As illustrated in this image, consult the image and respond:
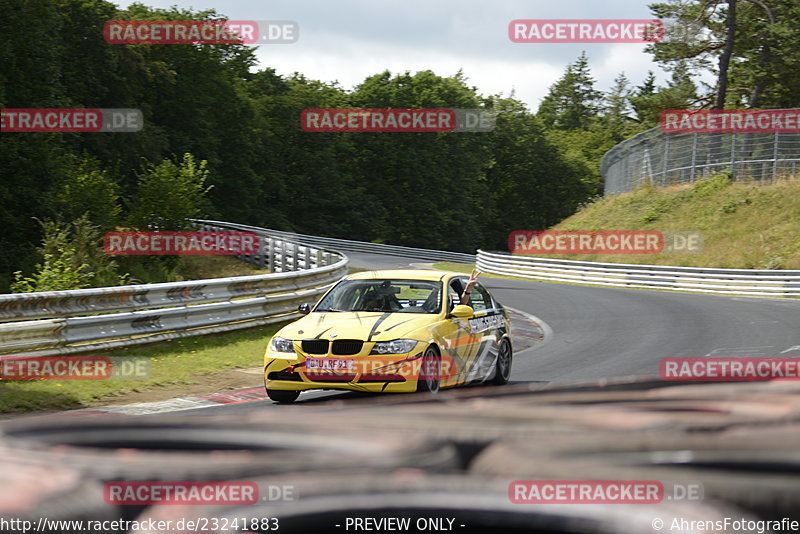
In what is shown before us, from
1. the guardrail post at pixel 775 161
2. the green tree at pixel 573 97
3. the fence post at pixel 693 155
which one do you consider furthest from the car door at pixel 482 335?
the green tree at pixel 573 97

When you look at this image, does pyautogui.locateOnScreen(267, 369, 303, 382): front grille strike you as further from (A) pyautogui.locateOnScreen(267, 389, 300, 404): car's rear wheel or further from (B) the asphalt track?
(B) the asphalt track

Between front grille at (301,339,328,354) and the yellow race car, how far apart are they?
11 millimetres

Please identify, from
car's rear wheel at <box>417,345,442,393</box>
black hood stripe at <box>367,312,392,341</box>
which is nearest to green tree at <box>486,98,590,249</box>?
black hood stripe at <box>367,312,392,341</box>

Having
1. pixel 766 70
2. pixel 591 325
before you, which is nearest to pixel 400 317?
pixel 591 325

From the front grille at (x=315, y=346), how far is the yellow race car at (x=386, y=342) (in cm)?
1

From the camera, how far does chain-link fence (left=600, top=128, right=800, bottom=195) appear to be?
48.1 m

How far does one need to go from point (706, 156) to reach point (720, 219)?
5.22m

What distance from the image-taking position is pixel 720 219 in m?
48.4

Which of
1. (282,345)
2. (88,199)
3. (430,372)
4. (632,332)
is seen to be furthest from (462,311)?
(88,199)

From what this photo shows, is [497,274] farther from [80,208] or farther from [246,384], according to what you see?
[246,384]

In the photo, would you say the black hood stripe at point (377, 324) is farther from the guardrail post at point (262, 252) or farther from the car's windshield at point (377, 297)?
the guardrail post at point (262, 252)

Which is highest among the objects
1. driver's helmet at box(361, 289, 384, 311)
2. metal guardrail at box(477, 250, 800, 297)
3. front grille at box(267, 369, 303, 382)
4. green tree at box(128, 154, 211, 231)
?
green tree at box(128, 154, 211, 231)

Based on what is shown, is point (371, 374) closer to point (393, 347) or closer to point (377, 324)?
point (393, 347)

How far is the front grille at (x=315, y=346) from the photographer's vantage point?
10.2 meters
